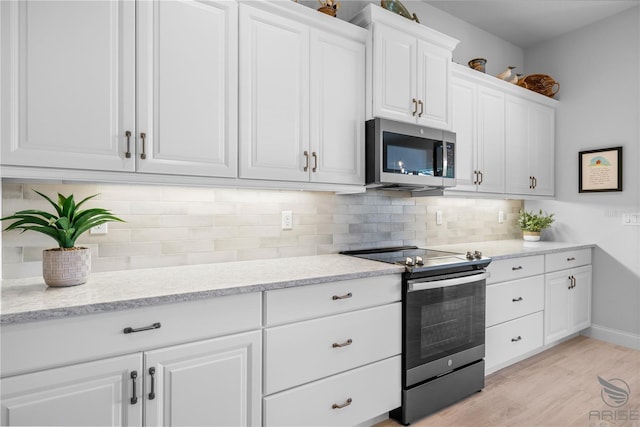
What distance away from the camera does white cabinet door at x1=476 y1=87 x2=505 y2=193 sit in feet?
10.1

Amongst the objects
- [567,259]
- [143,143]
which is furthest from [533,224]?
[143,143]

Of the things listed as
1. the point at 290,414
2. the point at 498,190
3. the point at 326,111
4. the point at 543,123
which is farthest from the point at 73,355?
the point at 543,123

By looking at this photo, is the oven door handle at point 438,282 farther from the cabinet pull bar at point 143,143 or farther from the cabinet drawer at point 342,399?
the cabinet pull bar at point 143,143

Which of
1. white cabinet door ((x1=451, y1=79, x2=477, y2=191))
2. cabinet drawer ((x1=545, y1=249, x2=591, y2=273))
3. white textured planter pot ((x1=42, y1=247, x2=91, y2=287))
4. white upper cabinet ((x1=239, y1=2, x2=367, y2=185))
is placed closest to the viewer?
white textured planter pot ((x1=42, y1=247, x2=91, y2=287))

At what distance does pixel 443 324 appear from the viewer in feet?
7.08

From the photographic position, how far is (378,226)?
2771mm

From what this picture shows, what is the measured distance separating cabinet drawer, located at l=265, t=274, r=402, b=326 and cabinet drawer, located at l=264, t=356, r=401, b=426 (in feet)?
1.11

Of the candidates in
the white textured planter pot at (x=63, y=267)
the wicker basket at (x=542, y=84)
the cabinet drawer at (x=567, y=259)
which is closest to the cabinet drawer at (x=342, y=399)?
the white textured planter pot at (x=63, y=267)

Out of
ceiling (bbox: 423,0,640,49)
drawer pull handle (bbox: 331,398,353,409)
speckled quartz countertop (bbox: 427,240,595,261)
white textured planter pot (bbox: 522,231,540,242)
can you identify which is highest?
ceiling (bbox: 423,0,640,49)

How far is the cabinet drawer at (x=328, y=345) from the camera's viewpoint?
63.1 inches

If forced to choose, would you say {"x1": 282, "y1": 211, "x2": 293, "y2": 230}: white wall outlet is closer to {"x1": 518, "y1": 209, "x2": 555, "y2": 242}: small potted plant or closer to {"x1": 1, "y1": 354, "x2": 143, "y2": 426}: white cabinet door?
{"x1": 1, "y1": 354, "x2": 143, "y2": 426}: white cabinet door

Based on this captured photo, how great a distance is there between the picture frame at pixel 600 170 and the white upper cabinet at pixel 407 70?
6.21 ft

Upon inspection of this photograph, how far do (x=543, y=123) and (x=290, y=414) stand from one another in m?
3.60

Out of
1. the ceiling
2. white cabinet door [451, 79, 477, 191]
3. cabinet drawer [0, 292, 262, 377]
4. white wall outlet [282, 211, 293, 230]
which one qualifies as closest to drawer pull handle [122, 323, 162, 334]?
cabinet drawer [0, 292, 262, 377]
